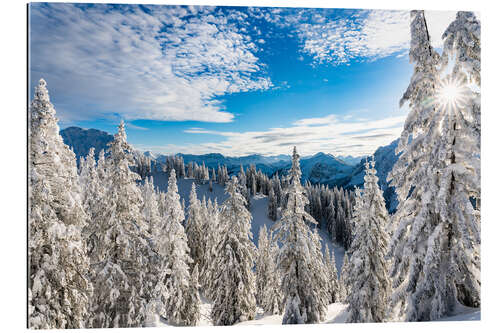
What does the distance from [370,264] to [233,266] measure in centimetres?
732

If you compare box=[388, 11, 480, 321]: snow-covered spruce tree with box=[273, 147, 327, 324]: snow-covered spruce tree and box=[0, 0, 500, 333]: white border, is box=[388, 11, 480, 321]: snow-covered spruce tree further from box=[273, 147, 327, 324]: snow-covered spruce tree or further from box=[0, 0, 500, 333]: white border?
box=[273, 147, 327, 324]: snow-covered spruce tree

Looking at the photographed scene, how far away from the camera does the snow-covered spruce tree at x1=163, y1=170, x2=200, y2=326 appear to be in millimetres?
17375

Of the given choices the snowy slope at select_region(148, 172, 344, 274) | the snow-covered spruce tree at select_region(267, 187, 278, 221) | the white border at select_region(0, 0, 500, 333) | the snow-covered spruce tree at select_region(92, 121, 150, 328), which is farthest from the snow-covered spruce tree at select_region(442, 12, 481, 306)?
the snow-covered spruce tree at select_region(267, 187, 278, 221)

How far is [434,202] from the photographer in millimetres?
7312

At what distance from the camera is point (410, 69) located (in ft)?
33.4

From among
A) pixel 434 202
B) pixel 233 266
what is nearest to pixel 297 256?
pixel 233 266

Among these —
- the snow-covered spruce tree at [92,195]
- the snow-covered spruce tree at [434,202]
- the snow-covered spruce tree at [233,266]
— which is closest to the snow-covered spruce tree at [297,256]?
the snow-covered spruce tree at [233,266]

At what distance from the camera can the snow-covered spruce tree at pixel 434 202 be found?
7000 millimetres

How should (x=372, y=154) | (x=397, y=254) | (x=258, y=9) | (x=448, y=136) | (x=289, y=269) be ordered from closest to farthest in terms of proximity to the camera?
(x=448, y=136), (x=397, y=254), (x=258, y=9), (x=372, y=154), (x=289, y=269)

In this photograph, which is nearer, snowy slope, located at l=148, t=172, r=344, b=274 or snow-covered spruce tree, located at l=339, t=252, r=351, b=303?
snow-covered spruce tree, located at l=339, t=252, r=351, b=303

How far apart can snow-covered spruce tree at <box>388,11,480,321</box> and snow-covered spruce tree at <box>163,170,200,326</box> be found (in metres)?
12.7

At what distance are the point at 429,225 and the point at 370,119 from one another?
14.9 ft
